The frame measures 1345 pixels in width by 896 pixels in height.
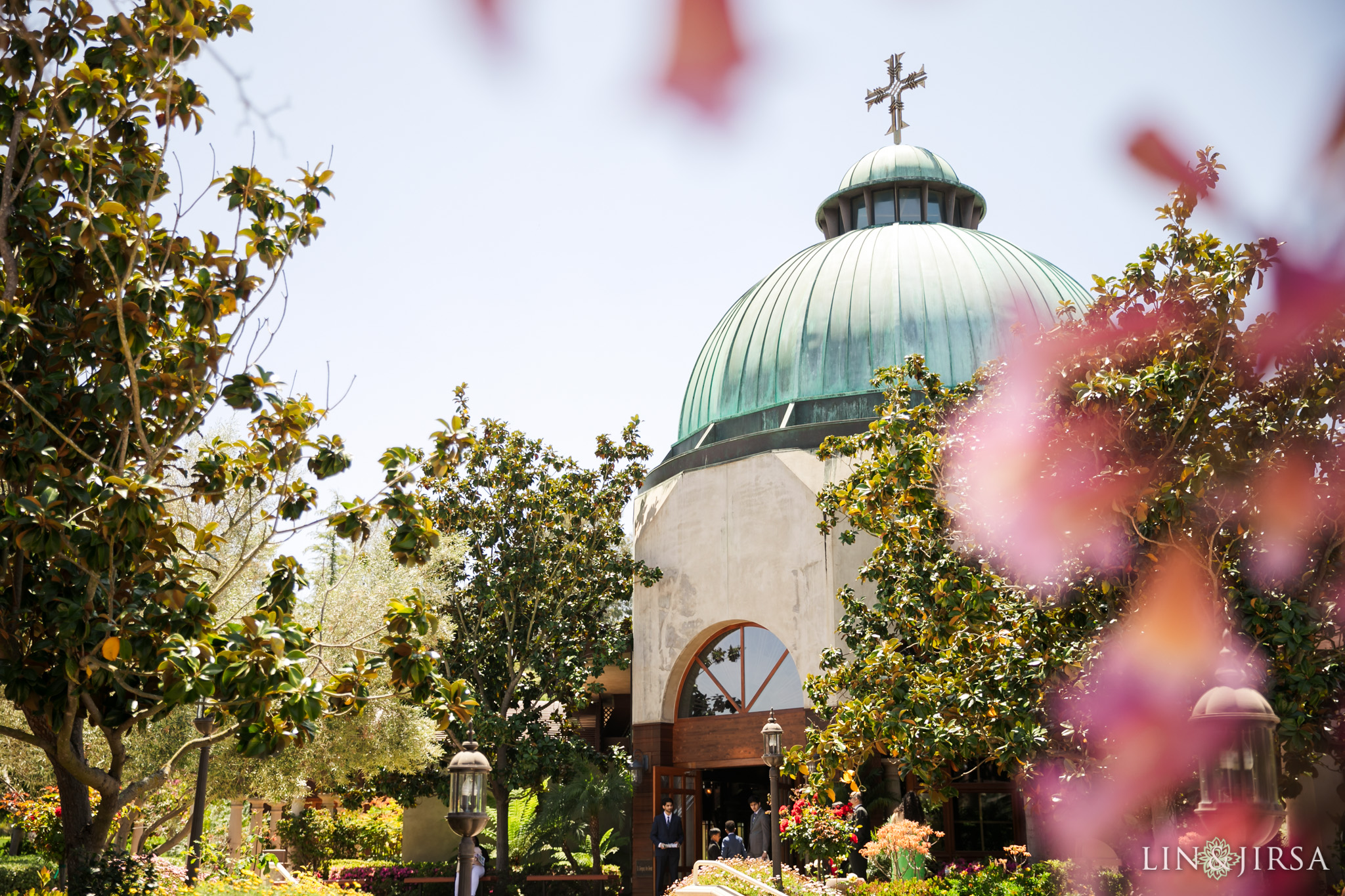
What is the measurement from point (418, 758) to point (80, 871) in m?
12.6

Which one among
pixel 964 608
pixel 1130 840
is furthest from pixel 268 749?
pixel 1130 840

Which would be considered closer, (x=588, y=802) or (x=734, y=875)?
(x=734, y=875)

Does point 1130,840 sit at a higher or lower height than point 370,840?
higher

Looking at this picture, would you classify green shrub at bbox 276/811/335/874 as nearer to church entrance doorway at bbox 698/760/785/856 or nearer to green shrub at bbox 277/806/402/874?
green shrub at bbox 277/806/402/874

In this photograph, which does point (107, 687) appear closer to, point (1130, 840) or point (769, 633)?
point (1130, 840)

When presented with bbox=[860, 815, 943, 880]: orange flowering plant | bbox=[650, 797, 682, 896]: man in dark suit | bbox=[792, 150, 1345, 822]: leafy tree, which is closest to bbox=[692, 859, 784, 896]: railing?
bbox=[860, 815, 943, 880]: orange flowering plant

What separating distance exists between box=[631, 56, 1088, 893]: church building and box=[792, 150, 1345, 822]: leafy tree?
7109 mm

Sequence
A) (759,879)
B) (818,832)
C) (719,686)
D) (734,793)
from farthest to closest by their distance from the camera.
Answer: (734,793) → (719,686) → (818,832) → (759,879)

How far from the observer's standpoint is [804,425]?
21562mm

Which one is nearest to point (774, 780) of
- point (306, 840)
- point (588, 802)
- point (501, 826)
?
point (501, 826)

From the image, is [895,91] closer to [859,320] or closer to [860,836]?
[859,320]

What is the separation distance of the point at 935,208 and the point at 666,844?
16.6m

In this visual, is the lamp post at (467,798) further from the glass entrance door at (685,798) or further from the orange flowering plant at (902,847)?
the glass entrance door at (685,798)

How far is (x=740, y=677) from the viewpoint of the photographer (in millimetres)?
21281
